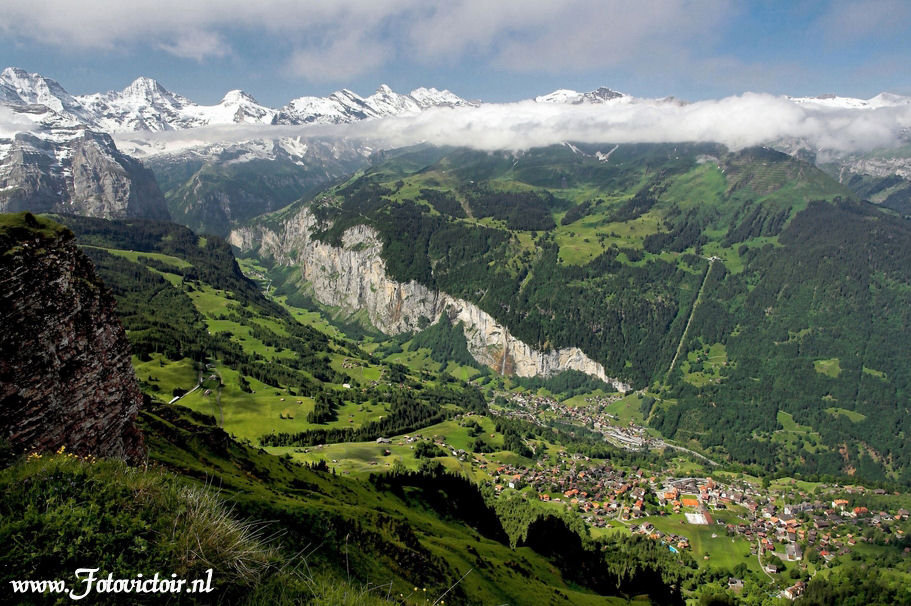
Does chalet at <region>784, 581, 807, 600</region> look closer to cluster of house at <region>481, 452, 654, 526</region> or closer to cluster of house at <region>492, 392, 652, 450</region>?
cluster of house at <region>481, 452, 654, 526</region>

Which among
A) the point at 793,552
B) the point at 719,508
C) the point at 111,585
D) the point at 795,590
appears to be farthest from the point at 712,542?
the point at 111,585

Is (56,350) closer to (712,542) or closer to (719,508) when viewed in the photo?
(712,542)

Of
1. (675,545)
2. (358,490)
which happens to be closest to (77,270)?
(358,490)

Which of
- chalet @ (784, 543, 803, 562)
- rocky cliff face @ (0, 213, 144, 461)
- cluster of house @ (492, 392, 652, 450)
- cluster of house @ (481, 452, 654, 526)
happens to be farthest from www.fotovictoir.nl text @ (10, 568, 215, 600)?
cluster of house @ (492, 392, 652, 450)

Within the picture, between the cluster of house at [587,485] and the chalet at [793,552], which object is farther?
the cluster of house at [587,485]

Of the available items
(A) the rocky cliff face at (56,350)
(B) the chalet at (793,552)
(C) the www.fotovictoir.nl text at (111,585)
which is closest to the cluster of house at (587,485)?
(B) the chalet at (793,552)

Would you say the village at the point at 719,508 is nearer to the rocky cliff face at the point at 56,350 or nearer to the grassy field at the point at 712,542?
the grassy field at the point at 712,542

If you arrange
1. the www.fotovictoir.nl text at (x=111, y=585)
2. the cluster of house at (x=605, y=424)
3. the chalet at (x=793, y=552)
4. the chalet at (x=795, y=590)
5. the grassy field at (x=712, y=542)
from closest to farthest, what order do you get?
1. the www.fotovictoir.nl text at (x=111, y=585)
2. the chalet at (x=795, y=590)
3. the grassy field at (x=712, y=542)
4. the chalet at (x=793, y=552)
5. the cluster of house at (x=605, y=424)

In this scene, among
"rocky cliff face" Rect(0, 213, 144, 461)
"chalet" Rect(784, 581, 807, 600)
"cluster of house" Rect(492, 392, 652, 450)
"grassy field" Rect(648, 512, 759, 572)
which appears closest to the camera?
"rocky cliff face" Rect(0, 213, 144, 461)
